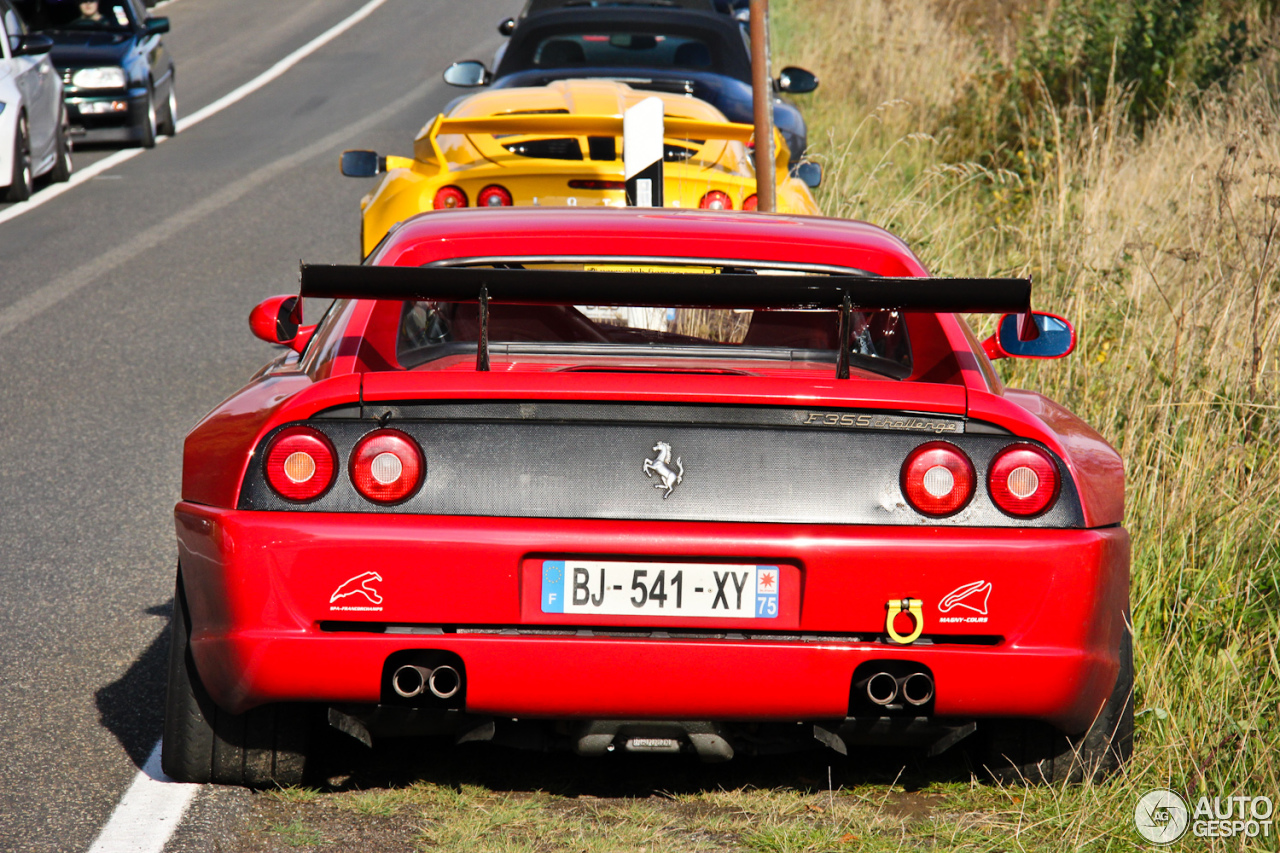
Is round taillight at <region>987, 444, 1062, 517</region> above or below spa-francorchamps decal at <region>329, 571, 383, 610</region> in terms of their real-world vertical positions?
above

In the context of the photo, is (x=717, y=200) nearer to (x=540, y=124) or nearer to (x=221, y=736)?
(x=540, y=124)

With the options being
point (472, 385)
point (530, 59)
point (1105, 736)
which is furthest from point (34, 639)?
point (530, 59)

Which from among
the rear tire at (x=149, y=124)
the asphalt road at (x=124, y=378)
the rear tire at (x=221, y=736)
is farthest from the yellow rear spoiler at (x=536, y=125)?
the rear tire at (x=149, y=124)

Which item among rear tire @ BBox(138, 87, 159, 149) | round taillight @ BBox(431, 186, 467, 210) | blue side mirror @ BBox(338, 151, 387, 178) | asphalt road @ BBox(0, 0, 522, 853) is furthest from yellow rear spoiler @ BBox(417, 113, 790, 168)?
rear tire @ BBox(138, 87, 159, 149)

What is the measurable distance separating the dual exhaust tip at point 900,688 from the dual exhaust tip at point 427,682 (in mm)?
865

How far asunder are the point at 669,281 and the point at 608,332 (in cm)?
128

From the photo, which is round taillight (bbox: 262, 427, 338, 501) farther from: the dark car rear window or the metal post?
the dark car rear window

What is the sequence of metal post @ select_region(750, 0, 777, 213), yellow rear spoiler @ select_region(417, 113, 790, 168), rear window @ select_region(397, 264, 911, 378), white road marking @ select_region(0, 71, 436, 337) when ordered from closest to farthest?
1. rear window @ select_region(397, 264, 911, 378)
2. metal post @ select_region(750, 0, 777, 213)
3. yellow rear spoiler @ select_region(417, 113, 790, 168)
4. white road marking @ select_region(0, 71, 436, 337)

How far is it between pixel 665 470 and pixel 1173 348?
3.81 metres

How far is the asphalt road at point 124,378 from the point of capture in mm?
3971

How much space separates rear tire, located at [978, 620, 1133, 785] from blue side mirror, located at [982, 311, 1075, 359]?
2.57 ft

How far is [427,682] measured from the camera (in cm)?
319

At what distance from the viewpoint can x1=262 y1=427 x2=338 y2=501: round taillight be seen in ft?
10.6

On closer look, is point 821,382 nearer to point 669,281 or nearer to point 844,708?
point 669,281
